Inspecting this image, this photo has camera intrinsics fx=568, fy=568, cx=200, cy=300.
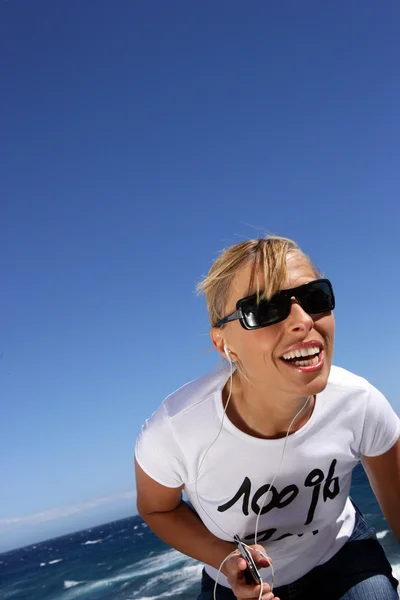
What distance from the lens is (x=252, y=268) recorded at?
2.99 m

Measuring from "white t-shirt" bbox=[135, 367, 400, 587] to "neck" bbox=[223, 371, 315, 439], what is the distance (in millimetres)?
71

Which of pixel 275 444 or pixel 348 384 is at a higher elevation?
pixel 348 384

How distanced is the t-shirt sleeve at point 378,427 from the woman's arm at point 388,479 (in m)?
0.06

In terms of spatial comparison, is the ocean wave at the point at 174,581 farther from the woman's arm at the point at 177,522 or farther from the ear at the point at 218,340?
the ear at the point at 218,340

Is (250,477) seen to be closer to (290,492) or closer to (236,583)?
(290,492)

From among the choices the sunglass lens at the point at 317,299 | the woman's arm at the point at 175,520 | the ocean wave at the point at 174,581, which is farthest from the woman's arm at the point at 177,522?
the ocean wave at the point at 174,581

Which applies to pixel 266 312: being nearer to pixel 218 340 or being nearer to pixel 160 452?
pixel 218 340

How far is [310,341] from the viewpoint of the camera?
286cm

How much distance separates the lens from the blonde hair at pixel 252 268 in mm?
2953

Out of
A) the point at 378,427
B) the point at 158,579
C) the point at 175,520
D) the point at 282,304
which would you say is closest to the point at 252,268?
the point at 282,304

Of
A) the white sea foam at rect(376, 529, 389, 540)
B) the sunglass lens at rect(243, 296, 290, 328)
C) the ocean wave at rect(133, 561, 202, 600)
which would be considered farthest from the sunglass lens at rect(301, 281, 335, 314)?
the ocean wave at rect(133, 561, 202, 600)

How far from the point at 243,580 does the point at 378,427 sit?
116 cm

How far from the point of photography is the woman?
2928 millimetres

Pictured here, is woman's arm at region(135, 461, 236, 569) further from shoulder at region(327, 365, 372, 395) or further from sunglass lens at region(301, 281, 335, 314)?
sunglass lens at region(301, 281, 335, 314)
